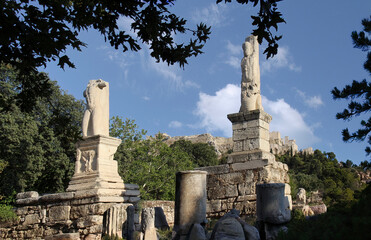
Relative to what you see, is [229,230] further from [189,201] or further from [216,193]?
[216,193]

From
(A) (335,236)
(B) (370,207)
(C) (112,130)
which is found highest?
(C) (112,130)

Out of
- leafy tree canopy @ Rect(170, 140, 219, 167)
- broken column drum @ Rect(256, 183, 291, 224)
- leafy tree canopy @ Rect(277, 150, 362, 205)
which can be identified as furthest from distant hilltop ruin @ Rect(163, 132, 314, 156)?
broken column drum @ Rect(256, 183, 291, 224)

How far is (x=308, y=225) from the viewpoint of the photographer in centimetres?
359

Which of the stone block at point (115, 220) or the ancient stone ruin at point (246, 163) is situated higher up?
the ancient stone ruin at point (246, 163)

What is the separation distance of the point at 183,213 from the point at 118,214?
237 centimetres

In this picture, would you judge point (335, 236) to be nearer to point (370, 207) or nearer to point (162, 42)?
point (370, 207)

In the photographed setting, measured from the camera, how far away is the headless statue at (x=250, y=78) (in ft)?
35.9

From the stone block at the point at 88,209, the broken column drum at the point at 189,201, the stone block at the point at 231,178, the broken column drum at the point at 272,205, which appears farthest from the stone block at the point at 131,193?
the broken column drum at the point at 272,205

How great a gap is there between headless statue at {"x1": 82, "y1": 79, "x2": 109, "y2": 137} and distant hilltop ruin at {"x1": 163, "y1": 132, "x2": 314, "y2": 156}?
57062 mm

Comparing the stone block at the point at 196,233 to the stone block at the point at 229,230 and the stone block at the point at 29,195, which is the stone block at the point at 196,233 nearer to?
the stone block at the point at 229,230

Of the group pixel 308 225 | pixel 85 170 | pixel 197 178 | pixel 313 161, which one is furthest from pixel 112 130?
pixel 313 161

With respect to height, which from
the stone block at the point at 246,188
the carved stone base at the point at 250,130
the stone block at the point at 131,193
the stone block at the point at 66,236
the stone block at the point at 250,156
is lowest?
the stone block at the point at 66,236

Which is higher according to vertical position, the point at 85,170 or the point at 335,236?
the point at 85,170

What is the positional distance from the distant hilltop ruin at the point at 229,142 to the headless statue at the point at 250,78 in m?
56.8
